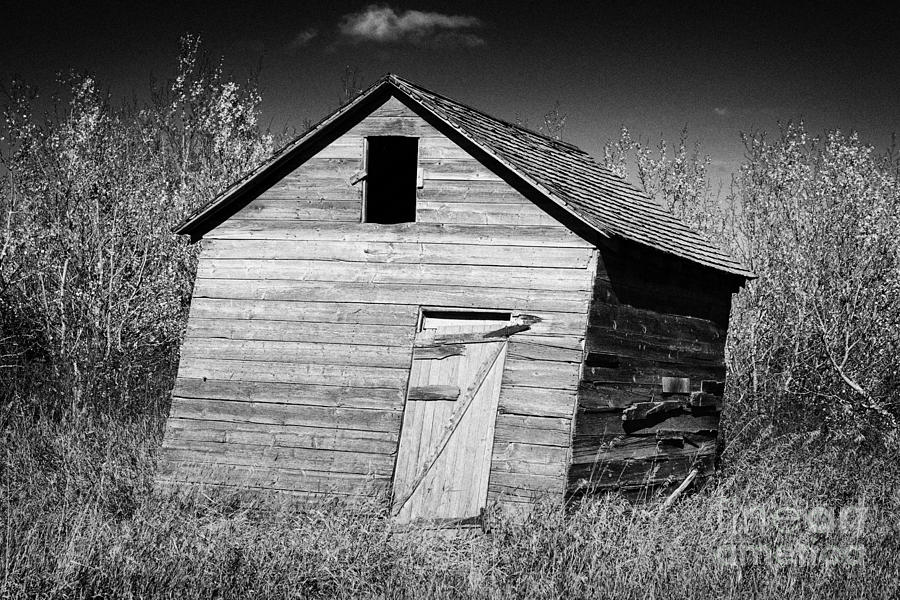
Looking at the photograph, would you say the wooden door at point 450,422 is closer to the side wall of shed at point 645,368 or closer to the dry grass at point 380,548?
the dry grass at point 380,548

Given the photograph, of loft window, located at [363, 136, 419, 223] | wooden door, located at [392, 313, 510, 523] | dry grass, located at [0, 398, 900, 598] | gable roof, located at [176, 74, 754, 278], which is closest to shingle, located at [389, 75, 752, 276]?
gable roof, located at [176, 74, 754, 278]

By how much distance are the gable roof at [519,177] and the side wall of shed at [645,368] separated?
0.42 m

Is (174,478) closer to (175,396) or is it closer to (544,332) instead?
(175,396)

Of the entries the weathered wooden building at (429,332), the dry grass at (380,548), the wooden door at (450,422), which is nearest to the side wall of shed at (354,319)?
the weathered wooden building at (429,332)

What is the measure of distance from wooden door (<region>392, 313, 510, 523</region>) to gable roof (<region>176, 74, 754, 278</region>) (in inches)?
67.7

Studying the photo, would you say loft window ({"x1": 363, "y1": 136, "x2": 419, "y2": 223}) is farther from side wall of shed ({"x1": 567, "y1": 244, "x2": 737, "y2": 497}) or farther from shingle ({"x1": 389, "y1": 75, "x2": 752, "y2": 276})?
side wall of shed ({"x1": 567, "y1": 244, "x2": 737, "y2": 497})

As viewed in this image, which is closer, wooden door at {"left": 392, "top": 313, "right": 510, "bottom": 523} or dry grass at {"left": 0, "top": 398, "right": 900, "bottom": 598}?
dry grass at {"left": 0, "top": 398, "right": 900, "bottom": 598}

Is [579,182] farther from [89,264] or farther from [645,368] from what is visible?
[89,264]

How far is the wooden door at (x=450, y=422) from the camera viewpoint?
9141 millimetres

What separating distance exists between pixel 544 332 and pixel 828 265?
8.74 metres

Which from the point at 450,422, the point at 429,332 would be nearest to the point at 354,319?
the point at 429,332

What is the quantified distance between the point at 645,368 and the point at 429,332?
9.18 ft

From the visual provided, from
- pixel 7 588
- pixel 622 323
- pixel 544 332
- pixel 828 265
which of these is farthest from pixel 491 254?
pixel 828 265

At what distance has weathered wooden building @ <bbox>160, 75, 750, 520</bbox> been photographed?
30.1 ft
